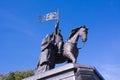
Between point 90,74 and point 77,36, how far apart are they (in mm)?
2230

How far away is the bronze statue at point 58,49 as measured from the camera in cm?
1223

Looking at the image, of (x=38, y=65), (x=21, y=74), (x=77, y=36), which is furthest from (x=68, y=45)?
(x=21, y=74)

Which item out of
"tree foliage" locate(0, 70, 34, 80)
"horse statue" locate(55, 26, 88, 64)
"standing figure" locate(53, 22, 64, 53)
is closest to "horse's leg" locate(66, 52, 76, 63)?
"horse statue" locate(55, 26, 88, 64)

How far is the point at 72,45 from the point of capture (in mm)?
12281

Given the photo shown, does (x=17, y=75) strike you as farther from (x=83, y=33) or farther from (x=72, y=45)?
(x=83, y=33)

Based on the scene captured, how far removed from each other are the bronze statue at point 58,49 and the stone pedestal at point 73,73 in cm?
Result: 118

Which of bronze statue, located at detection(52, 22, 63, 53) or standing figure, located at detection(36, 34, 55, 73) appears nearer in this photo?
standing figure, located at detection(36, 34, 55, 73)

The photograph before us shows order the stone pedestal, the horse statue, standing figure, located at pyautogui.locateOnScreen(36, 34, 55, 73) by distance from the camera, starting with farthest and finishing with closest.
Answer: standing figure, located at pyautogui.locateOnScreen(36, 34, 55, 73)
the horse statue
the stone pedestal

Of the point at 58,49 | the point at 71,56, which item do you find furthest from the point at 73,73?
the point at 58,49

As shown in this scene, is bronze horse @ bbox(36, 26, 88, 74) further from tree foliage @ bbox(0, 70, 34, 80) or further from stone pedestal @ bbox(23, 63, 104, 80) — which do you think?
tree foliage @ bbox(0, 70, 34, 80)

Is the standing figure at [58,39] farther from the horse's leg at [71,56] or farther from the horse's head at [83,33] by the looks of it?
the horse's head at [83,33]

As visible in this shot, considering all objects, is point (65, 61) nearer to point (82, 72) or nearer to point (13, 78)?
point (82, 72)

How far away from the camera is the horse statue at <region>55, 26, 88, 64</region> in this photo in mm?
12141

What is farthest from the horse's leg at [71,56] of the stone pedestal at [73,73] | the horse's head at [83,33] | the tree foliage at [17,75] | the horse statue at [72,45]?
the tree foliage at [17,75]
